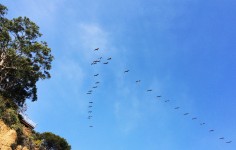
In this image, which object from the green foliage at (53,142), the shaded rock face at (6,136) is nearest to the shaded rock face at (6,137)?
the shaded rock face at (6,136)

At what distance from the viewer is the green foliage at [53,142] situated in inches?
2302

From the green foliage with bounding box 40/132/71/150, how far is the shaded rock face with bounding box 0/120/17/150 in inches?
866

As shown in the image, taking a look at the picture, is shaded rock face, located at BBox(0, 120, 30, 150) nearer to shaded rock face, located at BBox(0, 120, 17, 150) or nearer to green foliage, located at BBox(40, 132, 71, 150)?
shaded rock face, located at BBox(0, 120, 17, 150)

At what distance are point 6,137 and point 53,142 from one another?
80.5ft

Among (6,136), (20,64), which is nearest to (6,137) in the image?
(6,136)

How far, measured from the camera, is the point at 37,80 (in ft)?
167

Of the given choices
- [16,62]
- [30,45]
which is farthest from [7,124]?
[30,45]

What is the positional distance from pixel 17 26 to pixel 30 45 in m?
3.46

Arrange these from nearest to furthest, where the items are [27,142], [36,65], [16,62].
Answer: [27,142] → [16,62] → [36,65]

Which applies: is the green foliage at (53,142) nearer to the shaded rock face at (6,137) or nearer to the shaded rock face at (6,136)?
the shaded rock face at (6,136)

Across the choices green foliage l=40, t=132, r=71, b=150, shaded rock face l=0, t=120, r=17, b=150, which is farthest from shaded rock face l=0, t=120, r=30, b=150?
green foliage l=40, t=132, r=71, b=150

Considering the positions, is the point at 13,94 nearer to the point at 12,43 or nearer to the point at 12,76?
the point at 12,76

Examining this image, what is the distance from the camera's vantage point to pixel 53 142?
59094 mm

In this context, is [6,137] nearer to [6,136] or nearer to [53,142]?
[6,136]
